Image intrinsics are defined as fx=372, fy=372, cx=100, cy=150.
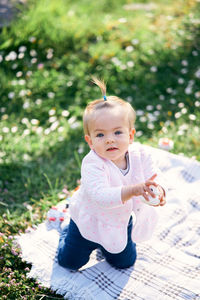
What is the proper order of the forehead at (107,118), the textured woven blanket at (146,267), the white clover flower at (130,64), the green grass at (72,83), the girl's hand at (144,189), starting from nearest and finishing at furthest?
the girl's hand at (144,189) < the forehead at (107,118) < the textured woven blanket at (146,267) < the green grass at (72,83) < the white clover flower at (130,64)

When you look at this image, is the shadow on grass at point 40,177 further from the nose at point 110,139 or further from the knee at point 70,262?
the nose at point 110,139

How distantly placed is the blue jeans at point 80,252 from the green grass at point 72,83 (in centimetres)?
60

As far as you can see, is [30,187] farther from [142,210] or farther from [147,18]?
[147,18]

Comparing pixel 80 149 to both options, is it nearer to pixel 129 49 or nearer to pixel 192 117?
pixel 192 117

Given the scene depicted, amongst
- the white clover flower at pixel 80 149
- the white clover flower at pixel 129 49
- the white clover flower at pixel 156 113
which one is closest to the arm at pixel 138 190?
the white clover flower at pixel 80 149

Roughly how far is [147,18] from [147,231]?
14.6ft

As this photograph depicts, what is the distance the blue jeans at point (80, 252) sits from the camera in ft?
7.98

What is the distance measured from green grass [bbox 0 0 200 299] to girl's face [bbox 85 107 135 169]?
1.15 metres

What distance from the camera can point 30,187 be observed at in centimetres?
341

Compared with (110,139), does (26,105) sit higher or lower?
lower

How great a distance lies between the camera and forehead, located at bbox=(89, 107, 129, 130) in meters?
2.14

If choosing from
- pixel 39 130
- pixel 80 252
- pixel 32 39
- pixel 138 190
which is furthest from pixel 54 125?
pixel 138 190

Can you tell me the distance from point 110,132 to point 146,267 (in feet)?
3.37

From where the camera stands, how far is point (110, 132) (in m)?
2.16
